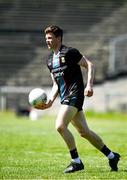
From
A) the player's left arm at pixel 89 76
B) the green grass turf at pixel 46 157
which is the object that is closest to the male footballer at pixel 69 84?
the player's left arm at pixel 89 76

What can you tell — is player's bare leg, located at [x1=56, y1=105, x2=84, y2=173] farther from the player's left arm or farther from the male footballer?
the player's left arm

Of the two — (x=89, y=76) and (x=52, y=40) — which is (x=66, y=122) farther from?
(x=52, y=40)

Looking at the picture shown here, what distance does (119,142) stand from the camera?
15.3m

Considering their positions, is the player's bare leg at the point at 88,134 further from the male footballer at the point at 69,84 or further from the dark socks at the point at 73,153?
the dark socks at the point at 73,153

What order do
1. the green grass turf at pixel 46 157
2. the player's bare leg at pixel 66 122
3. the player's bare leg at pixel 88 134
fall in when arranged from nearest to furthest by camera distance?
the green grass turf at pixel 46 157, the player's bare leg at pixel 66 122, the player's bare leg at pixel 88 134

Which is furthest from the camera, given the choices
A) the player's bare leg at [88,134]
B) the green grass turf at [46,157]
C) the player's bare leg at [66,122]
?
the player's bare leg at [88,134]

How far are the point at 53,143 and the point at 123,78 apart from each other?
20.7 m

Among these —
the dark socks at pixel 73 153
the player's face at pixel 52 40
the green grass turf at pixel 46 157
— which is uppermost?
the player's face at pixel 52 40

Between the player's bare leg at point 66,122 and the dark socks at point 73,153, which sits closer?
the player's bare leg at point 66,122

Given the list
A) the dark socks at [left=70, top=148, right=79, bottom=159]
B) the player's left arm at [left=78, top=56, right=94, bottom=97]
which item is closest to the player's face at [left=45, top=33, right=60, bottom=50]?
the player's left arm at [left=78, top=56, right=94, bottom=97]

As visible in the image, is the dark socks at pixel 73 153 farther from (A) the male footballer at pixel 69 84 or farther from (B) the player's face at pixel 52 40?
(B) the player's face at pixel 52 40

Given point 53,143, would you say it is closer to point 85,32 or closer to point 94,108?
point 94,108

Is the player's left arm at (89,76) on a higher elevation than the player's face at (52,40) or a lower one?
lower

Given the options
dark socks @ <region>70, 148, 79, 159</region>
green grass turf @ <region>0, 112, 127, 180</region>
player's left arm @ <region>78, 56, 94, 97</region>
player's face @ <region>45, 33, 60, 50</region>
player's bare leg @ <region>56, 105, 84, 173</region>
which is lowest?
green grass turf @ <region>0, 112, 127, 180</region>
